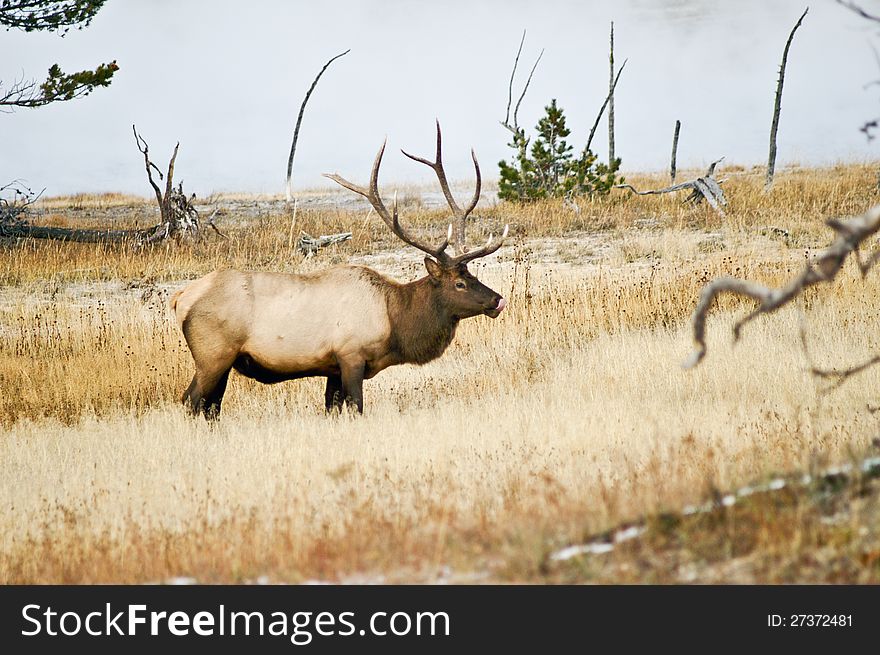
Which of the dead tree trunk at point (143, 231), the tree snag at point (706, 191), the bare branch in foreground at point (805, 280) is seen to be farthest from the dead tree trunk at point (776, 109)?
the bare branch in foreground at point (805, 280)

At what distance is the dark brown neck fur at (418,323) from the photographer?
23.6 ft

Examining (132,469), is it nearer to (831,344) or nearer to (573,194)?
(831,344)

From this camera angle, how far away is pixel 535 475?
5234mm

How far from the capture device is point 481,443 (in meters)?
6.21

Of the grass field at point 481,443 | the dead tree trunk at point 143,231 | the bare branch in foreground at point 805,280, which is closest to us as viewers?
the bare branch in foreground at point 805,280

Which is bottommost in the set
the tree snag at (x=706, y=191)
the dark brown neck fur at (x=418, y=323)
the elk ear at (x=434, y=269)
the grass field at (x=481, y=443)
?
the grass field at (x=481, y=443)

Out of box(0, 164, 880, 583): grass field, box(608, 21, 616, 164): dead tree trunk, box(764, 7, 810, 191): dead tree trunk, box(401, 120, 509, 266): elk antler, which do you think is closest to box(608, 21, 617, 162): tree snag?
box(608, 21, 616, 164): dead tree trunk

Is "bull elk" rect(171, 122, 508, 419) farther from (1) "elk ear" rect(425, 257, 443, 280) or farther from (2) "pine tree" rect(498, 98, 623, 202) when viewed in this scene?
(2) "pine tree" rect(498, 98, 623, 202)

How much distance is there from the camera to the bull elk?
22.7ft

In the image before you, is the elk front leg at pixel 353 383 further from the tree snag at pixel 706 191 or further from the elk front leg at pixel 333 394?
the tree snag at pixel 706 191

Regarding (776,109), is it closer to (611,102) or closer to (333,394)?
(611,102)

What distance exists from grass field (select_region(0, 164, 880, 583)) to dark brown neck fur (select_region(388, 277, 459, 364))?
0.48m

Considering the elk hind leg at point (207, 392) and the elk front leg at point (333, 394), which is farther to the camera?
the elk front leg at point (333, 394)

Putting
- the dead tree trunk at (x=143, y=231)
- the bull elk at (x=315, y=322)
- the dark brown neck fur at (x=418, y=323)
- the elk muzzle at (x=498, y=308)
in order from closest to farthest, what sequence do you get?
1. the bull elk at (x=315, y=322)
2. the elk muzzle at (x=498, y=308)
3. the dark brown neck fur at (x=418, y=323)
4. the dead tree trunk at (x=143, y=231)
